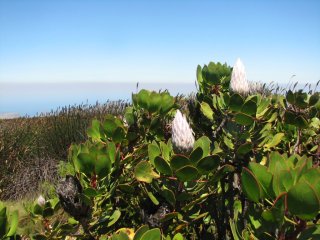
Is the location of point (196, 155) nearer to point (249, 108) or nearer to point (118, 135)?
point (249, 108)

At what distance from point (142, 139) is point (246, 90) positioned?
2.04 ft

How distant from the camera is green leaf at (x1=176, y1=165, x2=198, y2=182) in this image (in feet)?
4.49

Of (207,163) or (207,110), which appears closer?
(207,163)

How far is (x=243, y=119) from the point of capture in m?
1.69

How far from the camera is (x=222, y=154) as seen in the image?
1722 millimetres

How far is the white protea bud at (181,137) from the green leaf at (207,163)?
0.14m

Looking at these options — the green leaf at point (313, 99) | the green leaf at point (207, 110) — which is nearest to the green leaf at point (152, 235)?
the green leaf at point (207, 110)

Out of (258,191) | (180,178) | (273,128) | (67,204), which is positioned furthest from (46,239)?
(273,128)

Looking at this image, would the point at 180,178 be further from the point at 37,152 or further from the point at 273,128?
the point at 37,152

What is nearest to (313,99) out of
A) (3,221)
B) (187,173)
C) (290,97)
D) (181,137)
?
(290,97)

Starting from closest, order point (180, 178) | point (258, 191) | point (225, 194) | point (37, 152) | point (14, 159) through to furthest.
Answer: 1. point (258, 191)
2. point (180, 178)
3. point (225, 194)
4. point (14, 159)
5. point (37, 152)

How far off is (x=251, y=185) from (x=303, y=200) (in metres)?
0.16

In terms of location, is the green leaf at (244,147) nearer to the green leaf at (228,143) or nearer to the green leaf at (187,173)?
the green leaf at (228,143)

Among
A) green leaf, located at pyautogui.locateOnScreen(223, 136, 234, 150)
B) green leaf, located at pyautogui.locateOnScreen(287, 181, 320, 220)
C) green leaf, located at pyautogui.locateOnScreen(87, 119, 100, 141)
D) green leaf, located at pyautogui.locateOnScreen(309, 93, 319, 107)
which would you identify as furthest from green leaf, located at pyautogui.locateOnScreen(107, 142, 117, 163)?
green leaf, located at pyautogui.locateOnScreen(309, 93, 319, 107)
